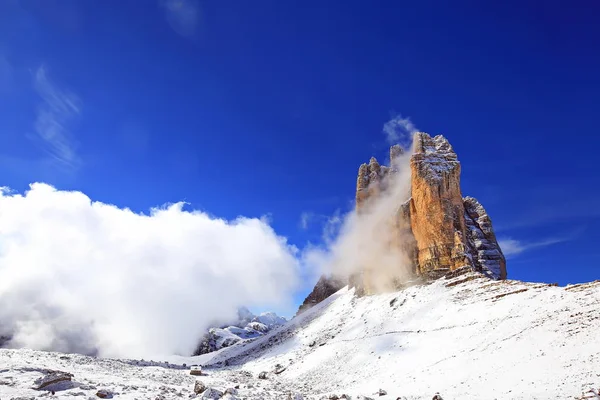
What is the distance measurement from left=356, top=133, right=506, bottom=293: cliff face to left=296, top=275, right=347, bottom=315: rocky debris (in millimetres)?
35490

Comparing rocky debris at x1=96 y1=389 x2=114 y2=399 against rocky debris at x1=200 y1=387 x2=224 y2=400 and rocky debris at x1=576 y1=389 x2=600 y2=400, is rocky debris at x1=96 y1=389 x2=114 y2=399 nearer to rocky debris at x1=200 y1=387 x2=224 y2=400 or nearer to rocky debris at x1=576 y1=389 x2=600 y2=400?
rocky debris at x1=200 y1=387 x2=224 y2=400

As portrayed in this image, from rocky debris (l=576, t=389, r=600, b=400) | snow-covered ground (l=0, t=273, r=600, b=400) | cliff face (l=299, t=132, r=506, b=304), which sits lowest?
rocky debris (l=576, t=389, r=600, b=400)

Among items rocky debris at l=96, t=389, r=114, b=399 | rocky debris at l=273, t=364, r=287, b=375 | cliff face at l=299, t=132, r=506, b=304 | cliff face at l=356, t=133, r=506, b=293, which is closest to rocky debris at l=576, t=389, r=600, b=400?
rocky debris at l=96, t=389, r=114, b=399

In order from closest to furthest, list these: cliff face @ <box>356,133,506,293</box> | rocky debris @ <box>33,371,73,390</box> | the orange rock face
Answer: rocky debris @ <box>33,371,73,390</box> → the orange rock face → cliff face @ <box>356,133,506,293</box>

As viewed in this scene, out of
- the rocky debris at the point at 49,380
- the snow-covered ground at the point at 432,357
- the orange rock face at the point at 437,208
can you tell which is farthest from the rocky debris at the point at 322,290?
the rocky debris at the point at 49,380

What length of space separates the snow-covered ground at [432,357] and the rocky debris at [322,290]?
153ft

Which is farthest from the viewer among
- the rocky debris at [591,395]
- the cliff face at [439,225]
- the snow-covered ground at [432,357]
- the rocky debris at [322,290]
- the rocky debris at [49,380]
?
the rocky debris at [322,290]

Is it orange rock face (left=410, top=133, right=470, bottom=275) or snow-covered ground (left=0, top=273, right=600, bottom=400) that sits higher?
orange rock face (left=410, top=133, right=470, bottom=275)

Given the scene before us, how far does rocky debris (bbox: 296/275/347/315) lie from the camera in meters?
106

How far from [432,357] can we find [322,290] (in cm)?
7830

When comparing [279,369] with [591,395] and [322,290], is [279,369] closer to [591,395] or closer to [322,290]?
[591,395]

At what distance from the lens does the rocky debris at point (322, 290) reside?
347ft

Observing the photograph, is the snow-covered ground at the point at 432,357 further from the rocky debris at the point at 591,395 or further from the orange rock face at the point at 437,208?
the orange rock face at the point at 437,208

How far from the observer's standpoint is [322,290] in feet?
356
